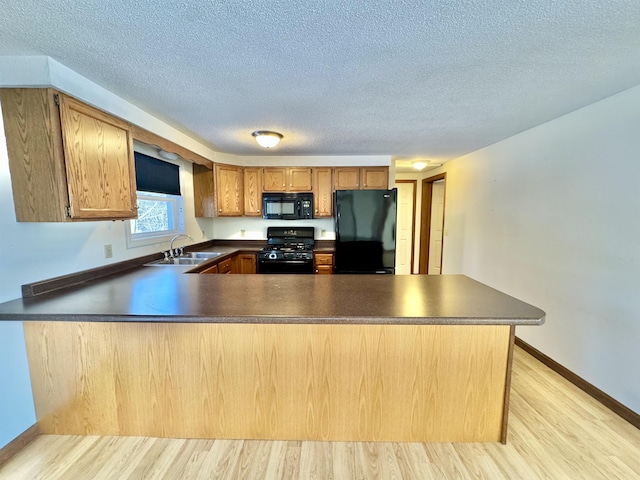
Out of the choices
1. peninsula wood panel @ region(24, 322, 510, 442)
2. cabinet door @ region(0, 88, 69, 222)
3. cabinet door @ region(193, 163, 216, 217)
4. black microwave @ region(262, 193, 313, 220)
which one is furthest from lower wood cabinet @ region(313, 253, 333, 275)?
cabinet door @ region(0, 88, 69, 222)


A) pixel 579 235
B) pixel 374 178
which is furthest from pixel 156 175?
pixel 579 235

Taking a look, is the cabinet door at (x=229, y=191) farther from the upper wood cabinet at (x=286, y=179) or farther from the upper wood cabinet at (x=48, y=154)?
the upper wood cabinet at (x=48, y=154)

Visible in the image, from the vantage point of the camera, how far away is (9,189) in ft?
4.88

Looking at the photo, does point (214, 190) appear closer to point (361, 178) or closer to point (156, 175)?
point (156, 175)

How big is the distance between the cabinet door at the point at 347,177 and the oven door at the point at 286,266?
1.23m

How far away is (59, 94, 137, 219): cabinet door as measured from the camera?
1.56 meters

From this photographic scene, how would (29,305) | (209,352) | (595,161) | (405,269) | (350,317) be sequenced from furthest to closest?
(405,269), (595,161), (209,352), (29,305), (350,317)

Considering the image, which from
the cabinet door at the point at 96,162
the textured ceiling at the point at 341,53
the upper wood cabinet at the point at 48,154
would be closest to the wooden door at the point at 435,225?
the textured ceiling at the point at 341,53

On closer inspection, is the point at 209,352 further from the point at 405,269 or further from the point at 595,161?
the point at 405,269

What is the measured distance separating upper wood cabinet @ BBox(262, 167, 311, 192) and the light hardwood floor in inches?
121

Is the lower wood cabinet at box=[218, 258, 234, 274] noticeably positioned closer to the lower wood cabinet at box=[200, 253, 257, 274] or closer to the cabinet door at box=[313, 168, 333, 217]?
the lower wood cabinet at box=[200, 253, 257, 274]

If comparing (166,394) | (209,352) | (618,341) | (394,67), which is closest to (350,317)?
(209,352)

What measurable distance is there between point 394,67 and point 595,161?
1.76 m

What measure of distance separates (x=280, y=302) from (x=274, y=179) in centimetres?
276
